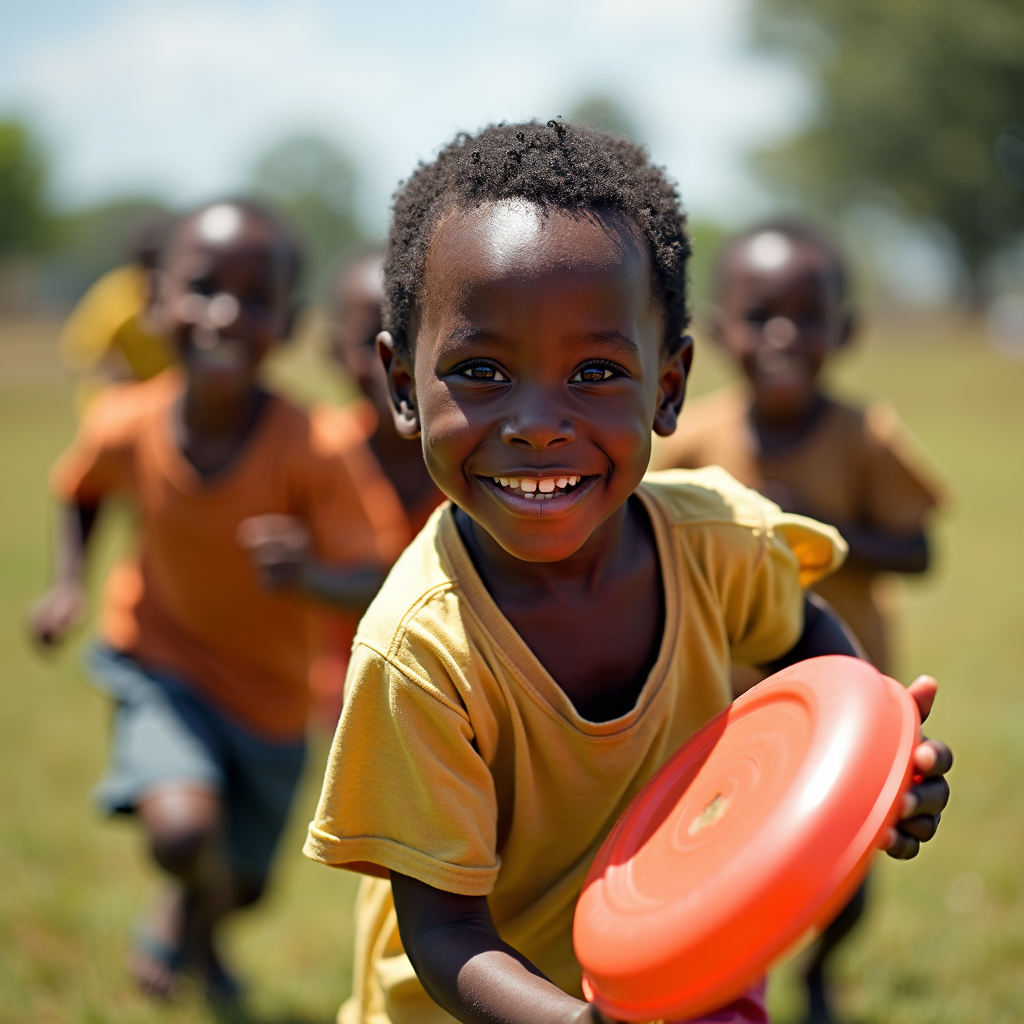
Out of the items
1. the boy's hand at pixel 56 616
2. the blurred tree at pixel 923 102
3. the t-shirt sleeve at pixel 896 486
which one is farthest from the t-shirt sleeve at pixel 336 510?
the blurred tree at pixel 923 102

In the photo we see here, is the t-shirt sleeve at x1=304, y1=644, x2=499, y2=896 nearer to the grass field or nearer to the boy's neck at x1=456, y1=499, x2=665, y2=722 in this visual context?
the boy's neck at x1=456, y1=499, x2=665, y2=722

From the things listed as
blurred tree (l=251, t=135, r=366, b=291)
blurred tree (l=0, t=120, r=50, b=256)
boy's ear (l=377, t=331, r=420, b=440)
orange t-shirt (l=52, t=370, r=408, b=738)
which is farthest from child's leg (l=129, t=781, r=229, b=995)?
blurred tree (l=251, t=135, r=366, b=291)

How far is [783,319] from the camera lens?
13.3 ft

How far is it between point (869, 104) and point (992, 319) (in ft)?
35.7

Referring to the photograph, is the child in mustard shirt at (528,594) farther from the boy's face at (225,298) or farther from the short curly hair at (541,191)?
the boy's face at (225,298)

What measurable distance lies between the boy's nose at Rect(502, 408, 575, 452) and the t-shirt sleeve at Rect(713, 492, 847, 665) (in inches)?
19.8

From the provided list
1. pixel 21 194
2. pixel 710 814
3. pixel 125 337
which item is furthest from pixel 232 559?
pixel 21 194

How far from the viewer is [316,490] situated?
390 cm

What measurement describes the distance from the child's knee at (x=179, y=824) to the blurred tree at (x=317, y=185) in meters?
90.6

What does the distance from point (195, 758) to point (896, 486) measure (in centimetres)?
240

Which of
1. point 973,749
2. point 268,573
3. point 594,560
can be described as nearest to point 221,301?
point 268,573

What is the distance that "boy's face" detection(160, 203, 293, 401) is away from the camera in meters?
3.97

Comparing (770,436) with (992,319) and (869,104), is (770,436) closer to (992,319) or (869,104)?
(992,319)

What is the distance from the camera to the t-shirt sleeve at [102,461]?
409cm
